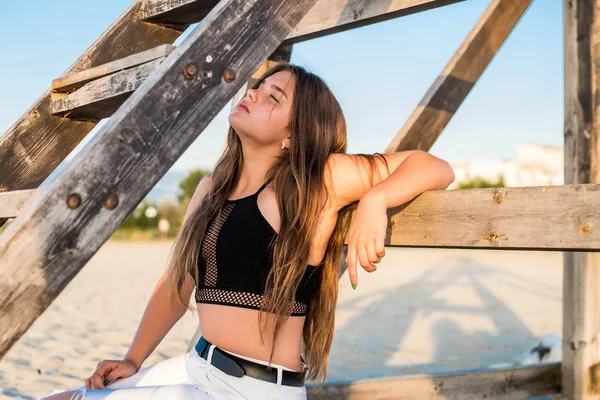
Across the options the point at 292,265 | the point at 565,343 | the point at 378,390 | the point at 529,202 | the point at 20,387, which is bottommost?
the point at 20,387

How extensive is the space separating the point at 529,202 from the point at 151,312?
4.35ft

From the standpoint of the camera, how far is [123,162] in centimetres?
156

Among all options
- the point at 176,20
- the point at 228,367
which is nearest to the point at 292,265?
the point at 228,367

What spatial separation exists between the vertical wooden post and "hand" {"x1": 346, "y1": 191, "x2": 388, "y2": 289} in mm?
2411

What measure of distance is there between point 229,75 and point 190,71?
12cm

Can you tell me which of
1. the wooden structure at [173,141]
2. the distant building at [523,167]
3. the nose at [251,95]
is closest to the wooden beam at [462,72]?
the wooden structure at [173,141]

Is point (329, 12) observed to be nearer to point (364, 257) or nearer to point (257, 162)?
point (257, 162)

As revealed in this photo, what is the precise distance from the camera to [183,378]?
7.18 feet

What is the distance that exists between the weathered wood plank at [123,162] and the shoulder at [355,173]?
0.47m

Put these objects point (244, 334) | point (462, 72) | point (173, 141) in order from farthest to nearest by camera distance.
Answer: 1. point (462, 72)
2. point (244, 334)
3. point (173, 141)

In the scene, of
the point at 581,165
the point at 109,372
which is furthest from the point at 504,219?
the point at 581,165

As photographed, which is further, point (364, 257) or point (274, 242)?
point (274, 242)

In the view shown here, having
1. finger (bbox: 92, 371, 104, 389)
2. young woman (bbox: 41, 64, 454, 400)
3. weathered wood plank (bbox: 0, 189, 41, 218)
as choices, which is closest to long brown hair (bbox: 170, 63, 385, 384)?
young woman (bbox: 41, 64, 454, 400)

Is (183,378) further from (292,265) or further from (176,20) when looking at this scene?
(176,20)
